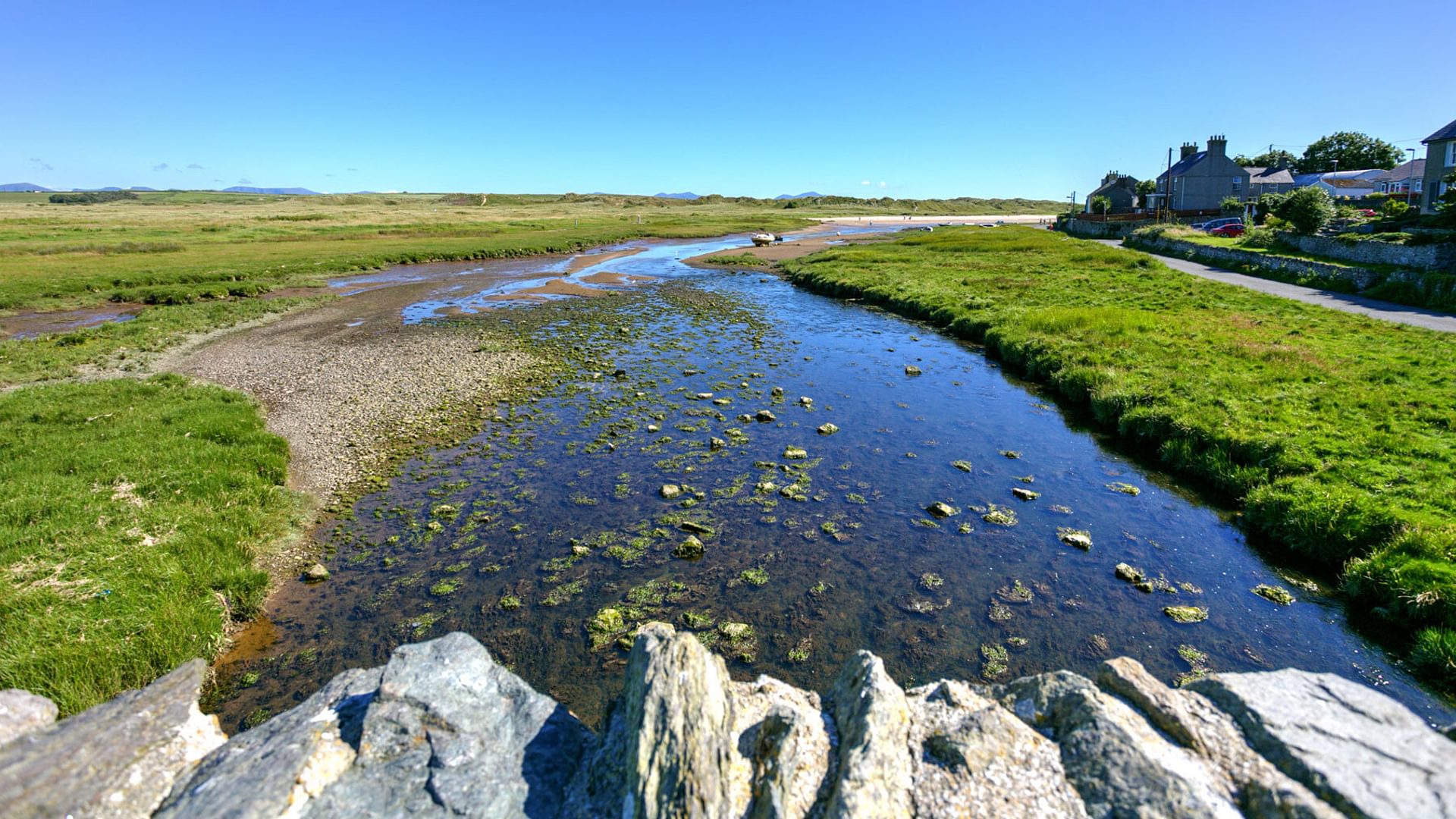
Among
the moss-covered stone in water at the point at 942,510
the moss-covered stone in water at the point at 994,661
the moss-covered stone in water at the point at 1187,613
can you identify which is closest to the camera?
the moss-covered stone in water at the point at 994,661

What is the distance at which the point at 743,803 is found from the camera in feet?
19.5

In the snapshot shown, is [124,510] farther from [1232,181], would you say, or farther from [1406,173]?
[1406,173]

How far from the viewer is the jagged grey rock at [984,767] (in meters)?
5.76

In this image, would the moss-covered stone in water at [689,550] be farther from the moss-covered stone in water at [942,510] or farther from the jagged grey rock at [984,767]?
the jagged grey rock at [984,767]

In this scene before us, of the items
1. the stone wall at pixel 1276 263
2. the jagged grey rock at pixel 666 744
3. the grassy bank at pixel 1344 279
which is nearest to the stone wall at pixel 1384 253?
the grassy bank at pixel 1344 279

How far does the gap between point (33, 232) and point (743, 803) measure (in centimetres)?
12647

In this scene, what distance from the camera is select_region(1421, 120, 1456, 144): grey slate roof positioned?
50.8 meters

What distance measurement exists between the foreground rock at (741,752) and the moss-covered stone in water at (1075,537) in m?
7.20

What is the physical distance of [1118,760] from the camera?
5.88 metres

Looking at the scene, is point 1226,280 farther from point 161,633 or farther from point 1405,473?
point 161,633

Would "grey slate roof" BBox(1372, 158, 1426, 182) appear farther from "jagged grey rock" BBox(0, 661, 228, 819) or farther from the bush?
"jagged grey rock" BBox(0, 661, 228, 819)

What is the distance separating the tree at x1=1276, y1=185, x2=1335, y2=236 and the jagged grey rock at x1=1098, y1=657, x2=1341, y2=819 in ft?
179

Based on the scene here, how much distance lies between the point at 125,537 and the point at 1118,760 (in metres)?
15.7

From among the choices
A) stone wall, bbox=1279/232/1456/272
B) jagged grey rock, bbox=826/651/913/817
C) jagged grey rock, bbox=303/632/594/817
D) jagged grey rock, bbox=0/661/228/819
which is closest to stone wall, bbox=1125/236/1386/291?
stone wall, bbox=1279/232/1456/272
